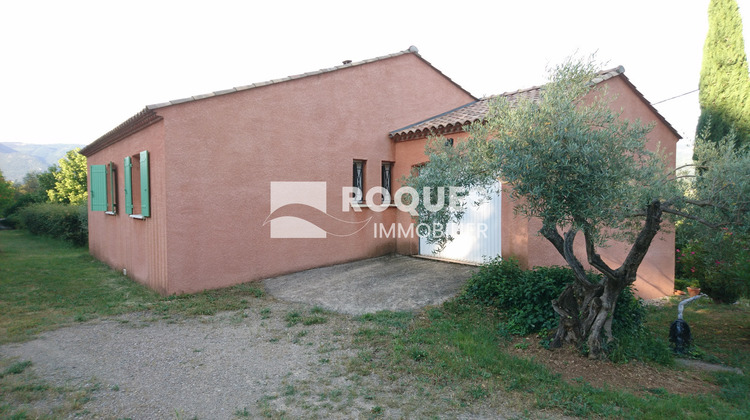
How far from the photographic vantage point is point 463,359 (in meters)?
4.59

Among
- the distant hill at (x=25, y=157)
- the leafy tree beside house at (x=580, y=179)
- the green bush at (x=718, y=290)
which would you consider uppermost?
the distant hill at (x=25, y=157)

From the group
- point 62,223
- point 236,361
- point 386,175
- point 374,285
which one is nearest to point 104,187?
point 386,175

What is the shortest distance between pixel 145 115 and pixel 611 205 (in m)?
7.66

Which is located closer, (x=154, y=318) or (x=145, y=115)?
(x=154, y=318)

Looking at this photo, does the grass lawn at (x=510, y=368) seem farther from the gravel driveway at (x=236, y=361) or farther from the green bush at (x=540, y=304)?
the gravel driveway at (x=236, y=361)

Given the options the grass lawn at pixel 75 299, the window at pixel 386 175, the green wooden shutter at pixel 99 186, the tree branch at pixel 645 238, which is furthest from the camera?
the green wooden shutter at pixel 99 186

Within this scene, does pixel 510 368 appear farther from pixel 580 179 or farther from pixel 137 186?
pixel 137 186

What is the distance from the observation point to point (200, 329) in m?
5.86

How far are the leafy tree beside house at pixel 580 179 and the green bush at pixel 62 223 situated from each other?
17.3 meters

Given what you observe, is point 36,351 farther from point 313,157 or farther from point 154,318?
point 313,157

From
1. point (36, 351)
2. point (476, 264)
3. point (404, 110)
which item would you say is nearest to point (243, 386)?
point (36, 351)

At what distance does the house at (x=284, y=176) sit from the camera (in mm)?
7469

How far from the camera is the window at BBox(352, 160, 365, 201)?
9.90 m
